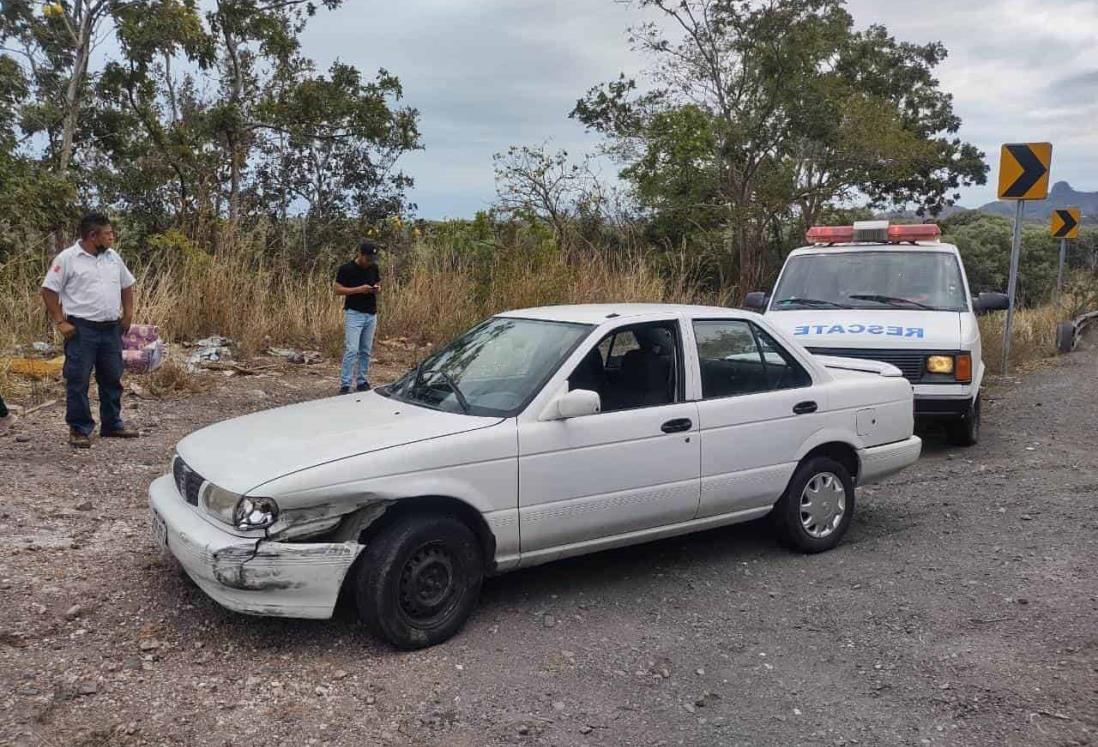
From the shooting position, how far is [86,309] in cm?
680

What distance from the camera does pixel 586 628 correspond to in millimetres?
4328

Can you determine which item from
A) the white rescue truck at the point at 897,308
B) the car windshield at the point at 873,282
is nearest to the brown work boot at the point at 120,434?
the white rescue truck at the point at 897,308

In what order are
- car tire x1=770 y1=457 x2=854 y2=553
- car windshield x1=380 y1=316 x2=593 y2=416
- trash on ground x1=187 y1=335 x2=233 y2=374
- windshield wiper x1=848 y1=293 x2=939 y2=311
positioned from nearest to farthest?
car windshield x1=380 y1=316 x2=593 y2=416
car tire x1=770 y1=457 x2=854 y2=553
windshield wiper x1=848 y1=293 x2=939 y2=311
trash on ground x1=187 y1=335 x2=233 y2=374

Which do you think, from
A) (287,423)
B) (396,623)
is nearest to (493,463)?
(396,623)

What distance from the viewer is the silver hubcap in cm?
540

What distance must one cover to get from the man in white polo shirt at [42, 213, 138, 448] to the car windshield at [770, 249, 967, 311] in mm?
6007

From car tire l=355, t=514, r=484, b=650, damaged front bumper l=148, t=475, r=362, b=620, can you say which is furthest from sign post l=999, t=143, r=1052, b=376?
damaged front bumper l=148, t=475, r=362, b=620

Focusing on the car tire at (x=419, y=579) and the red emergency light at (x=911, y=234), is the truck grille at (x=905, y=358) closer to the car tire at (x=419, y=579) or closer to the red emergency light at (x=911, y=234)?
the red emergency light at (x=911, y=234)

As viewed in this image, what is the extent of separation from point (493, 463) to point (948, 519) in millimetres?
3630

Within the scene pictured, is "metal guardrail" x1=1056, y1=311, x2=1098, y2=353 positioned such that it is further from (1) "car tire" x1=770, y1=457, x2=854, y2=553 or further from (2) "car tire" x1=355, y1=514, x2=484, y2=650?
(2) "car tire" x1=355, y1=514, x2=484, y2=650

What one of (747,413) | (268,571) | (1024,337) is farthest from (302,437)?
(1024,337)

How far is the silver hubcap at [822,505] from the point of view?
5402mm

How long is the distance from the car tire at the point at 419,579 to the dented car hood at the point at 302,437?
394mm

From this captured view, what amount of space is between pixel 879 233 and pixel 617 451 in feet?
19.9
